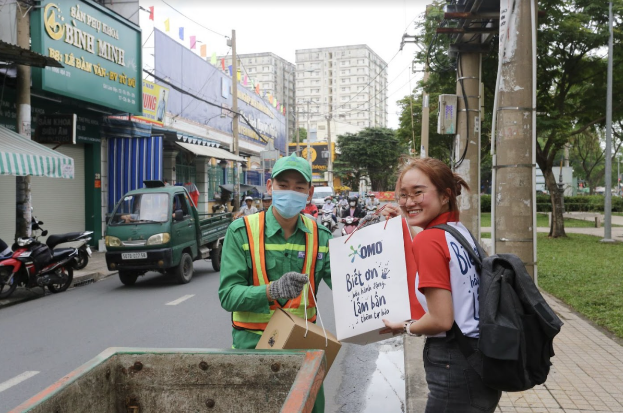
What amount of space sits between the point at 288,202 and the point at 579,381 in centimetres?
336

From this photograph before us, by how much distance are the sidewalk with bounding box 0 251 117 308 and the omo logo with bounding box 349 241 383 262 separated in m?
7.94

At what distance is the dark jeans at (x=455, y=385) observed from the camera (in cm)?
201

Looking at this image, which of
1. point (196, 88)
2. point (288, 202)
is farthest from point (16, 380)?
point (196, 88)

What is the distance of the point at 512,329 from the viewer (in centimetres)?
184

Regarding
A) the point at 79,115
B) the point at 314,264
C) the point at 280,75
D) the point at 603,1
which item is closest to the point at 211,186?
the point at 79,115

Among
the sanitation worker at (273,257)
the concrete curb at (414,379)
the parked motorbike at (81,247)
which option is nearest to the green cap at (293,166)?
the sanitation worker at (273,257)

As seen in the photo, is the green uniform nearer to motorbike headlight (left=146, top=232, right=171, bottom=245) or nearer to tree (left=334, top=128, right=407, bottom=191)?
motorbike headlight (left=146, top=232, right=171, bottom=245)

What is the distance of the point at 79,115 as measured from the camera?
15008mm

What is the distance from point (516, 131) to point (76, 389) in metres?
3.78

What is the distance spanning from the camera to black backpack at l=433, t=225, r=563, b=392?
184 cm

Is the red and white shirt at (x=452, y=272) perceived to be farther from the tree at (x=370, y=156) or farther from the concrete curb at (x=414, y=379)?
the tree at (x=370, y=156)

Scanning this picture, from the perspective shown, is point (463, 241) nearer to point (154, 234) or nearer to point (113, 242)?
point (154, 234)

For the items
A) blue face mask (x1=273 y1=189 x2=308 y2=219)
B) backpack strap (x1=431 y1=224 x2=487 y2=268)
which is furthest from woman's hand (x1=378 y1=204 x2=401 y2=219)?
backpack strap (x1=431 y1=224 x2=487 y2=268)

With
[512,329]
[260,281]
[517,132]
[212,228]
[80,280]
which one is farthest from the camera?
[212,228]
